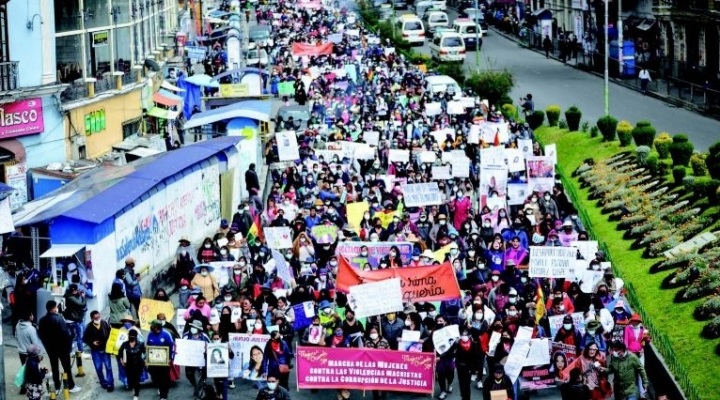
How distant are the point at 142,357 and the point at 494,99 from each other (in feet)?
108

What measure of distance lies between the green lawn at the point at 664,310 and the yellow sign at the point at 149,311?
7990 mm

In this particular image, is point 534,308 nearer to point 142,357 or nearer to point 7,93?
point 142,357

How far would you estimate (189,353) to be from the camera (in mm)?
22938

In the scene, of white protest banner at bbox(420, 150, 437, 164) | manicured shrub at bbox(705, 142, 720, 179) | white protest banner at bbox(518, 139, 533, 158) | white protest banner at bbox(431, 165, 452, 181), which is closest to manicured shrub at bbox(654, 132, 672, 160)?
manicured shrub at bbox(705, 142, 720, 179)

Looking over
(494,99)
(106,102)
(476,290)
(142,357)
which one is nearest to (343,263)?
(476,290)

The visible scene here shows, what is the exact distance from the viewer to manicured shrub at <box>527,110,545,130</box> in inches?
1977

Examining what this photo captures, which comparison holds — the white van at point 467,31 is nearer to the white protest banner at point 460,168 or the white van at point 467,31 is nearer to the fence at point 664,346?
the white protest banner at point 460,168

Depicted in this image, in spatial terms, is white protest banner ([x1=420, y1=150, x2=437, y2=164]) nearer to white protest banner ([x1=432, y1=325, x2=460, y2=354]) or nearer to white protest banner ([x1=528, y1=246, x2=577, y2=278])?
white protest banner ([x1=528, y1=246, x2=577, y2=278])

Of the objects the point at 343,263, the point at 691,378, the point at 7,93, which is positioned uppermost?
the point at 7,93

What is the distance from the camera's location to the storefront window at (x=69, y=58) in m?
41.4

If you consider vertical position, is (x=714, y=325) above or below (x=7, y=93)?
below

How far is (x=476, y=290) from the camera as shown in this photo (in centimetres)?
2480

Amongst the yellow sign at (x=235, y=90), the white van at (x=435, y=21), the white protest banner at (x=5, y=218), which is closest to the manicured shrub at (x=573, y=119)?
the yellow sign at (x=235, y=90)

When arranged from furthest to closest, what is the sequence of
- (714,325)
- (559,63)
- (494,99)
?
(559,63)
(494,99)
(714,325)
